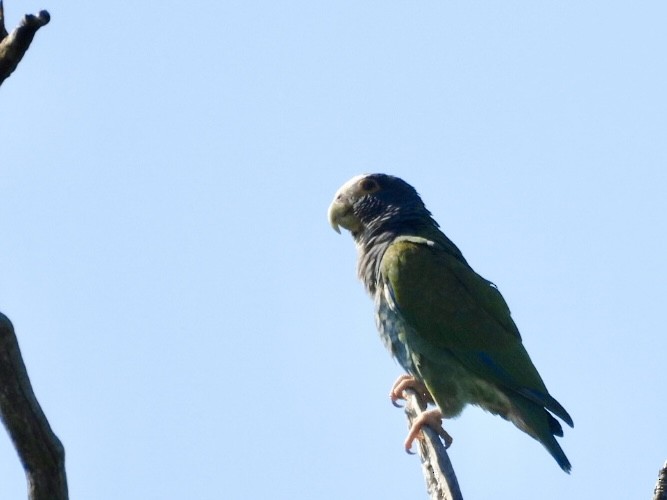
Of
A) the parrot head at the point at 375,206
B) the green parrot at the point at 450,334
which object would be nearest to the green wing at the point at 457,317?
the green parrot at the point at 450,334

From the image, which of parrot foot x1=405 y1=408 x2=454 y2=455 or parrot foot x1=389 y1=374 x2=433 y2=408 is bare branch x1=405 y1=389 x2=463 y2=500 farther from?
parrot foot x1=389 y1=374 x2=433 y2=408

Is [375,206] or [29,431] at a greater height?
[375,206]

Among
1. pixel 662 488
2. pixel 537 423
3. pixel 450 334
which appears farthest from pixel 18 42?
pixel 537 423

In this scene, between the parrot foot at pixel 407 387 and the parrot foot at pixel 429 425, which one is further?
the parrot foot at pixel 407 387

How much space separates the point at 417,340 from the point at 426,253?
2.31ft

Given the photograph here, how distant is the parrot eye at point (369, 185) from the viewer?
841 cm

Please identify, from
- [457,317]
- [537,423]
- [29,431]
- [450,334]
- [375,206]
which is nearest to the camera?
[29,431]

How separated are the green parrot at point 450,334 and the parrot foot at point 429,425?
1 cm

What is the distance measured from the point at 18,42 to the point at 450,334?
4330 millimetres

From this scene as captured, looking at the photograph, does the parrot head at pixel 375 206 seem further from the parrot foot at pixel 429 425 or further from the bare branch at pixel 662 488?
the bare branch at pixel 662 488

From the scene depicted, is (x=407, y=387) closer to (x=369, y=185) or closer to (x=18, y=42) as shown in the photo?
(x=369, y=185)

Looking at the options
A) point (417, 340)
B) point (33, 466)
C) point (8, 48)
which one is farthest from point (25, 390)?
point (417, 340)

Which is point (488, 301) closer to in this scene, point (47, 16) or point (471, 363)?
point (471, 363)

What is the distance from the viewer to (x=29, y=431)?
3244 mm
